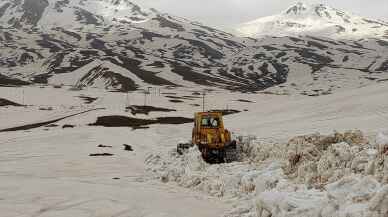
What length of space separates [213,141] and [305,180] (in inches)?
449

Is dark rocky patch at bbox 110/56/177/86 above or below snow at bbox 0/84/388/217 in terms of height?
above

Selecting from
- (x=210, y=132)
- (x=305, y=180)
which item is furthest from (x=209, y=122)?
(x=305, y=180)

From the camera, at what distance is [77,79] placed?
170 metres

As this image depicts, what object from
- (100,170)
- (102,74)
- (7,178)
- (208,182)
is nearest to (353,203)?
(208,182)

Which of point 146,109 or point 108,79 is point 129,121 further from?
point 108,79

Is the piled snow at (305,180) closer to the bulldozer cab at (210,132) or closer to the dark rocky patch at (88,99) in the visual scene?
the bulldozer cab at (210,132)

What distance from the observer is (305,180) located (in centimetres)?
1331

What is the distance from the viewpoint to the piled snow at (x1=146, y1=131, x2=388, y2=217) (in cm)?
938

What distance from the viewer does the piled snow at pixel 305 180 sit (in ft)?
30.8

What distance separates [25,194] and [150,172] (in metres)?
8.49

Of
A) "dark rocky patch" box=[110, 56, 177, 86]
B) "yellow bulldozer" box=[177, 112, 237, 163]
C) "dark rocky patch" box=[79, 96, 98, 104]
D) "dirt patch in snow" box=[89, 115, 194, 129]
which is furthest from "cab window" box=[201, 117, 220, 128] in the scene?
"dark rocky patch" box=[110, 56, 177, 86]

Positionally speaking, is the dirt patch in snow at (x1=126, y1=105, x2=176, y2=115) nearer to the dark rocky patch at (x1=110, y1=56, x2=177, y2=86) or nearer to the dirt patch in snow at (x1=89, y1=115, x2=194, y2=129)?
the dirt patch in snow at (x1=89, y1=115, x2=194, y2=129)

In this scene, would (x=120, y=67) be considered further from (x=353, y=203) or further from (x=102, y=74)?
(x=353, y=203)

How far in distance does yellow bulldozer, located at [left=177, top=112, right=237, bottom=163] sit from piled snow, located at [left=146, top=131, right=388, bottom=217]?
1442mm
